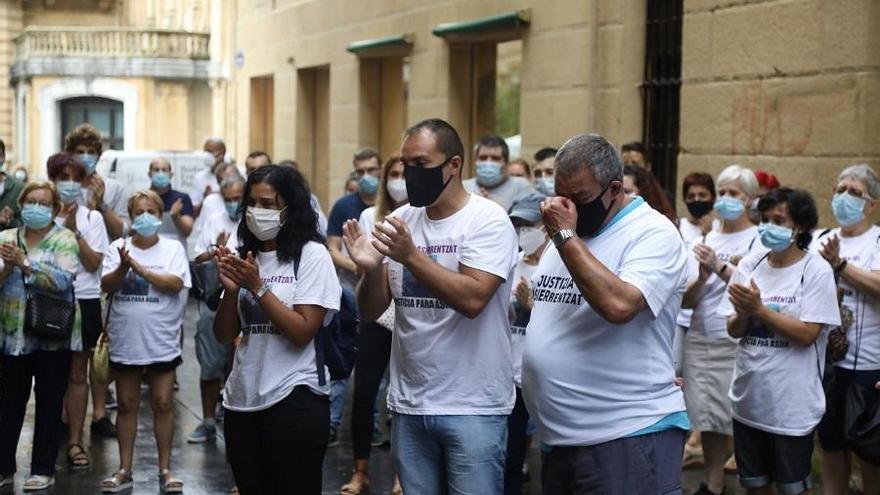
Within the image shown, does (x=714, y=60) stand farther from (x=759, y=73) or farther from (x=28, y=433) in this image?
(x=28, y=433)

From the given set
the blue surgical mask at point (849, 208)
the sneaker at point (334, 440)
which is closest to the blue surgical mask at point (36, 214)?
the sneaker at point (334, 440)

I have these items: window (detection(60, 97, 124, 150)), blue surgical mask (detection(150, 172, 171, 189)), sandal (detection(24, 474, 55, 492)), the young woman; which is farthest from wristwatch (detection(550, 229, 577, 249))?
window (detection(60, 97, 124, 150))

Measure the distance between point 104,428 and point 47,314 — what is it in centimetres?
207

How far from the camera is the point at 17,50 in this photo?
5250 centimetres

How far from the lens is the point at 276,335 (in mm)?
5895

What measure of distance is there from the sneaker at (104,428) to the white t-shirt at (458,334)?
487 cm

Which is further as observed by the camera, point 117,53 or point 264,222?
point 117,53

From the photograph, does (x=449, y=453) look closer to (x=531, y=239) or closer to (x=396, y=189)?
(x=531, y=239)

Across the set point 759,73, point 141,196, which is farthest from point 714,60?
point 141,196

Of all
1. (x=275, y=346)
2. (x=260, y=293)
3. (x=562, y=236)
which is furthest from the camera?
(x=275, y=346)

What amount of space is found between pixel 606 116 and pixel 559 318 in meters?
7.77

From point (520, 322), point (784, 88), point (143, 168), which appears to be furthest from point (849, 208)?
point (143, 168)

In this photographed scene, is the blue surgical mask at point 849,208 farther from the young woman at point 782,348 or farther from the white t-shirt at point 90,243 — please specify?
the white t-shirt at point 90,243

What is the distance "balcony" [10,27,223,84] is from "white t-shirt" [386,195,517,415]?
4256 centimetres
